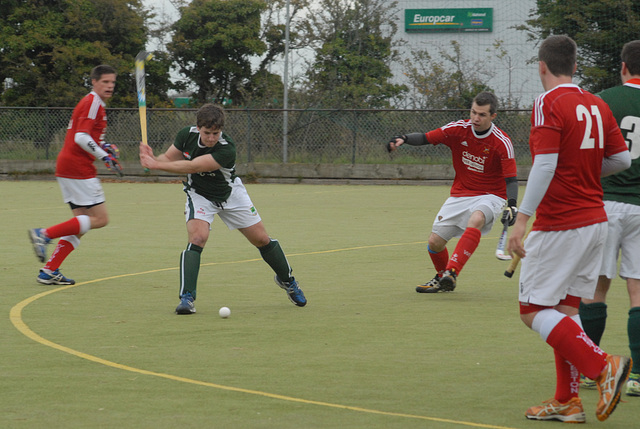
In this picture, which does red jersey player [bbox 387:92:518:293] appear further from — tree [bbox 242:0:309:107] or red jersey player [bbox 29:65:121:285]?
tree [bbox 242:0:309:107]

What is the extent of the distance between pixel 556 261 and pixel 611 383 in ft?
2.07

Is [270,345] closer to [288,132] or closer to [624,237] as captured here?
[624,237]

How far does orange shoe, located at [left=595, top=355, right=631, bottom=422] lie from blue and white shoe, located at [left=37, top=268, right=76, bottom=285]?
19.3 feet

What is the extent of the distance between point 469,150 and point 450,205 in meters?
0.57

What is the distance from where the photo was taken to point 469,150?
8.45 metres

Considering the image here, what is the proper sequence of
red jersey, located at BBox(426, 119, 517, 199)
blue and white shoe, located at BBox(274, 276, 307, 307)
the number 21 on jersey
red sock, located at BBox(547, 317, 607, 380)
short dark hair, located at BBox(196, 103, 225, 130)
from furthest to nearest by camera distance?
1. red jersey, located at BBox(426, 119, 517, 199)
2. blue and white shoe, located at BBox(274, 276, 307, 307)
3. short dark hair, located at BBox(196, 103, 225, 130)
4. the number 21 on jersey
5. red sock, located at BBox(547, 317, 607, 380)

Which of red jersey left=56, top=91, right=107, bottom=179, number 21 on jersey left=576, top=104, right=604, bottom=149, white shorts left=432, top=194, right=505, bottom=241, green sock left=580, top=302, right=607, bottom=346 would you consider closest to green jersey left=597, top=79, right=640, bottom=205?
green sock left=580, top=302, right=607, bottom=346

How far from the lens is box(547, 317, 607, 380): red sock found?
417 cm

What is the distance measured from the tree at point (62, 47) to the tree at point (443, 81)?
10.2 m

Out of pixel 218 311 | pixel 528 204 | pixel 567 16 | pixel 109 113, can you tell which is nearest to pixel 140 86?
pixel 218 311

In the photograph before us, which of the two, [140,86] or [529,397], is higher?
[140,86]

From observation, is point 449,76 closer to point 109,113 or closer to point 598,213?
point 109,113

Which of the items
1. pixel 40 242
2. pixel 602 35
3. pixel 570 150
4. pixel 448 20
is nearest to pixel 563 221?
pixel 570 150

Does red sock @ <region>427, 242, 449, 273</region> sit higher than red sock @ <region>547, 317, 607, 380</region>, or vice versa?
red sock @ <region>547, 317, 607, 380</region>
